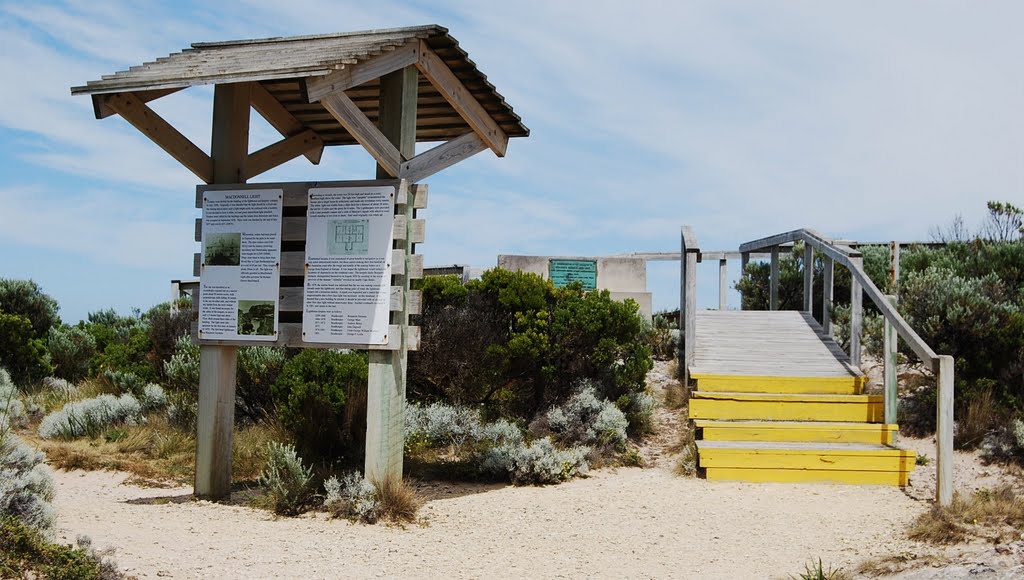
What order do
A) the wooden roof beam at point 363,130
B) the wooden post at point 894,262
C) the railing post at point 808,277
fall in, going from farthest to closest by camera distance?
the wooden post at point 894,262, the railing post at point 808,277, the wooden roof beam at point 363,130

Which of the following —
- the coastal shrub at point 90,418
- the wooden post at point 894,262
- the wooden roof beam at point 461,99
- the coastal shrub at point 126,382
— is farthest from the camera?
the wooden post at point 894,262

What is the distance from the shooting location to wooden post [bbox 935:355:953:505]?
8.17m

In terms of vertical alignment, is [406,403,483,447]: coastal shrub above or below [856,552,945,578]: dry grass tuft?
above

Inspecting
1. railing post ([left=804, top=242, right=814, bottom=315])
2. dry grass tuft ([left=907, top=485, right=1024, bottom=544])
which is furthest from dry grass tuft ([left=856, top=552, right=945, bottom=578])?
railing post ([left=804, top=242, right=814, bottom=315])

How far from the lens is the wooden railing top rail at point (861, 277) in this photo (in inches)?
349

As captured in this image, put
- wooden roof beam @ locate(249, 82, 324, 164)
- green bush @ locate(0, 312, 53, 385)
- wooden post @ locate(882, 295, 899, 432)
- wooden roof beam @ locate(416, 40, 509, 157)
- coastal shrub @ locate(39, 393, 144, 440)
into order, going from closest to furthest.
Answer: wooden roof beam @ locate(416, 40, 509, 157), wooden roof beam @ locate(249, 82, 324, 164), wooden post @ locate(882, 295, 899, 432), coastal shrub @ locate(39, 393, 144, 440), green bush @ locate(0, 312, 53, 385)

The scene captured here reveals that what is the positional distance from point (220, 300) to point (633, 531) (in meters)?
4.17

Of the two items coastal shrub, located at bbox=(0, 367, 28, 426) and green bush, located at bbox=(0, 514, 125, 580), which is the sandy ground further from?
coastal shrub, located at bbox=(0, 367, 28, 426)

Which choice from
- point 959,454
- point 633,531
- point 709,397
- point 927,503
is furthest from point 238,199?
point 959,454

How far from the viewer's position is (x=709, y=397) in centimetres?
1049

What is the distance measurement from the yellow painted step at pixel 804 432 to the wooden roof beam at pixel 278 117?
513 centimetres

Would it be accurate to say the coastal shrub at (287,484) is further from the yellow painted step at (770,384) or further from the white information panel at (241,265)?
the yellow painted step at (770,384)

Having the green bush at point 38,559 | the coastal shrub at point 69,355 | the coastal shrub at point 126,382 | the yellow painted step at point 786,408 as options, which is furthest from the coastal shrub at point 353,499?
the coastal shrub at point 69,355

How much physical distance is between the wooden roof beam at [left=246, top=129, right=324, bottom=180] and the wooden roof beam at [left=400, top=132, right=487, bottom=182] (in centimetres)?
189
